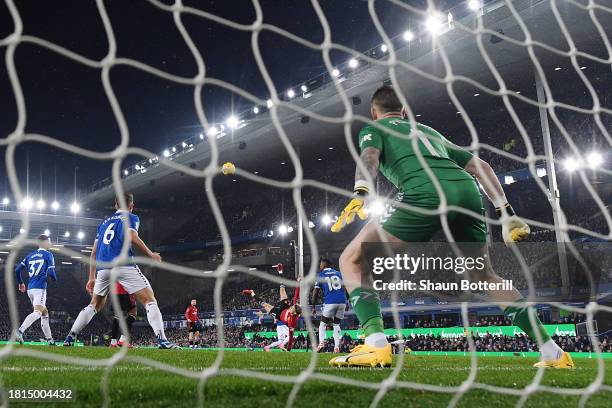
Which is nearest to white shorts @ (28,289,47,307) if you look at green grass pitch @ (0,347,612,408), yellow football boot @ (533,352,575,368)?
green grass pitch @ (0,347,612,408)

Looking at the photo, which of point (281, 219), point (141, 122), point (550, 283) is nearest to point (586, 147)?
point (550, 283)

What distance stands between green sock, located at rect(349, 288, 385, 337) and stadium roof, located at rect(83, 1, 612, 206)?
34.9 ft

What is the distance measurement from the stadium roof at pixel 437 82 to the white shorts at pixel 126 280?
8875mm

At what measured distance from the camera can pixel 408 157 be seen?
11.0ft

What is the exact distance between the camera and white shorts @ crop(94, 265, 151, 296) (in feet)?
20.7

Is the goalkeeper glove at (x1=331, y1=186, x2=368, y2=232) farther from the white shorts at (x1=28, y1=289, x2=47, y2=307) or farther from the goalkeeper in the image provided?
the white shorts at (x1=28, y1=289, x2=47, y2=307)

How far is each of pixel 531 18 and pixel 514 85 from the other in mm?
4434

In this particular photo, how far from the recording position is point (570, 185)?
20516mm

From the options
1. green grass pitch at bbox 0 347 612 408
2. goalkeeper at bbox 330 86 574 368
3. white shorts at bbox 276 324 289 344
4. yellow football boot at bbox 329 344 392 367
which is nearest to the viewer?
green grass pitch at bbox 0 347 612 408

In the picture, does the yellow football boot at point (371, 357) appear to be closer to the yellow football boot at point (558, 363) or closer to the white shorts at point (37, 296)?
the yellow football boot at point (558, 363)

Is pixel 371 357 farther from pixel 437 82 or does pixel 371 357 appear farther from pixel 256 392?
pixel 437 82

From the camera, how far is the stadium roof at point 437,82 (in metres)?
15.0

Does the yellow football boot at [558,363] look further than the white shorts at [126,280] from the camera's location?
No

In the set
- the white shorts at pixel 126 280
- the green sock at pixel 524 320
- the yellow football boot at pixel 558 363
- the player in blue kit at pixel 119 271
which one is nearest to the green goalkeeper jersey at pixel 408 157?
the green sock at pixel 524 320
